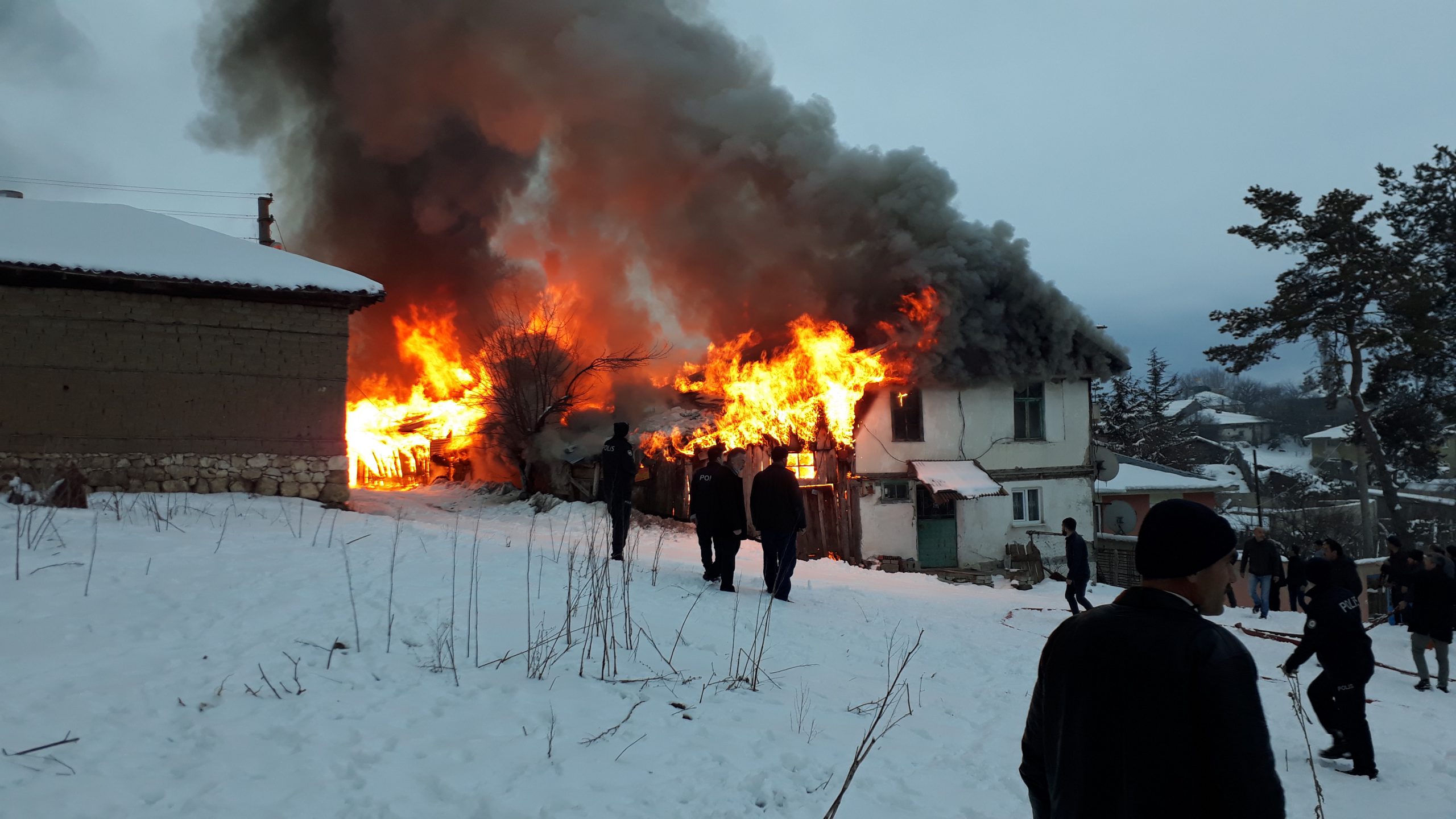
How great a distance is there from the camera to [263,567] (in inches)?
328

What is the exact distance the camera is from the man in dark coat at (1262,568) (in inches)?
616

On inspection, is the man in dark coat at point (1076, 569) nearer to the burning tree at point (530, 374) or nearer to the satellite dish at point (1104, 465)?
the satellite dish at point (1104, 465)

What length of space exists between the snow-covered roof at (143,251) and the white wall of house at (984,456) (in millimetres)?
13459

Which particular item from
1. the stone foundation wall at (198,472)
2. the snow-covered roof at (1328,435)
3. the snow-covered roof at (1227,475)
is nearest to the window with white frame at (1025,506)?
the stone foundation wall at (198,472)

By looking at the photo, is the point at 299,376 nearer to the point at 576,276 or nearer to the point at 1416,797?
the point at 576,276

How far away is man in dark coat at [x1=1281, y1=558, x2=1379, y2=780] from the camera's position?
635 cm

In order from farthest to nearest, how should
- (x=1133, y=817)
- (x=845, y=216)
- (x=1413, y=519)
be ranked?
(x=1413, y=519), (x=845, y=216), (x=1133, y=817)

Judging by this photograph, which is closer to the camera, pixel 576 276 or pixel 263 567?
pixel 263 567

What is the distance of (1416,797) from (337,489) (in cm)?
1631

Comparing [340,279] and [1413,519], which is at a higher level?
[340,279]

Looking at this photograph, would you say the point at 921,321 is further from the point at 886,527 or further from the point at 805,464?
the point at 886,527

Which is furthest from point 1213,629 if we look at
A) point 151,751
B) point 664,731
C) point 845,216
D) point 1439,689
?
point 845,216

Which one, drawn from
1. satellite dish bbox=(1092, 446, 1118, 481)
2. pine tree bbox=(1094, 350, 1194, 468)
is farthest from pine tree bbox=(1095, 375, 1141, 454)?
satellite dish bbox=(1092, 446, 1118, 481)

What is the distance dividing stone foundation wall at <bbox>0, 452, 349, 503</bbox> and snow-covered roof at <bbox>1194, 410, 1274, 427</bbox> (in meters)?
71.0
